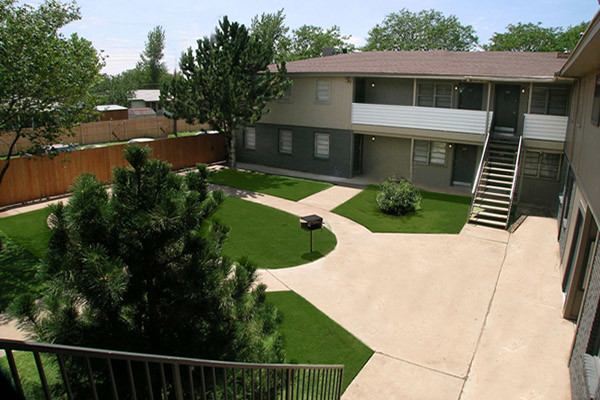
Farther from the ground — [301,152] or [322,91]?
[322,91]

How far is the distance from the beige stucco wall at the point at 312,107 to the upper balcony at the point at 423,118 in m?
0.74

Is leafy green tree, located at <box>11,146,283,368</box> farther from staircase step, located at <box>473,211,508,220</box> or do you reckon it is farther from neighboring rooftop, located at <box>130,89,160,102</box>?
neighboring rooftop, located at <box>130,89,160,102</box>

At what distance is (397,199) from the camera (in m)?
16.8

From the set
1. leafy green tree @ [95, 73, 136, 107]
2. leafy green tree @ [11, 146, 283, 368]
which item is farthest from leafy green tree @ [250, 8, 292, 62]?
leafy green tree @ [11, 146, 283, 368]

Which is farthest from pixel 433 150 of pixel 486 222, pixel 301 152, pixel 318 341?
pixel 318 341

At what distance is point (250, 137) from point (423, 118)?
998cm

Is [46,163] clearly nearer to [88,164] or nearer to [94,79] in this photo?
[88,164]

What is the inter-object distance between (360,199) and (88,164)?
1139 centimetres

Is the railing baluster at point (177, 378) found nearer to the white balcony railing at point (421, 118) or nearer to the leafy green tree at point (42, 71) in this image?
the leafy green tree at point (42, 71)

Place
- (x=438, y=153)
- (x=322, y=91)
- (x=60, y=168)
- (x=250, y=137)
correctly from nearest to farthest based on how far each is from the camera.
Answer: (x=60, y=168) → (x=438, y=153) → (x=322, y=91) → (x=250, y=137)

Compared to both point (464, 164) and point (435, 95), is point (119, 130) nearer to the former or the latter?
point (435, 95)

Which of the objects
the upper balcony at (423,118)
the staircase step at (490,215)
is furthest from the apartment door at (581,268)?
the upper balcony at (423,118)

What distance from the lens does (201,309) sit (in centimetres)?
463

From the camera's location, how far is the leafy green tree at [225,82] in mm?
20589
